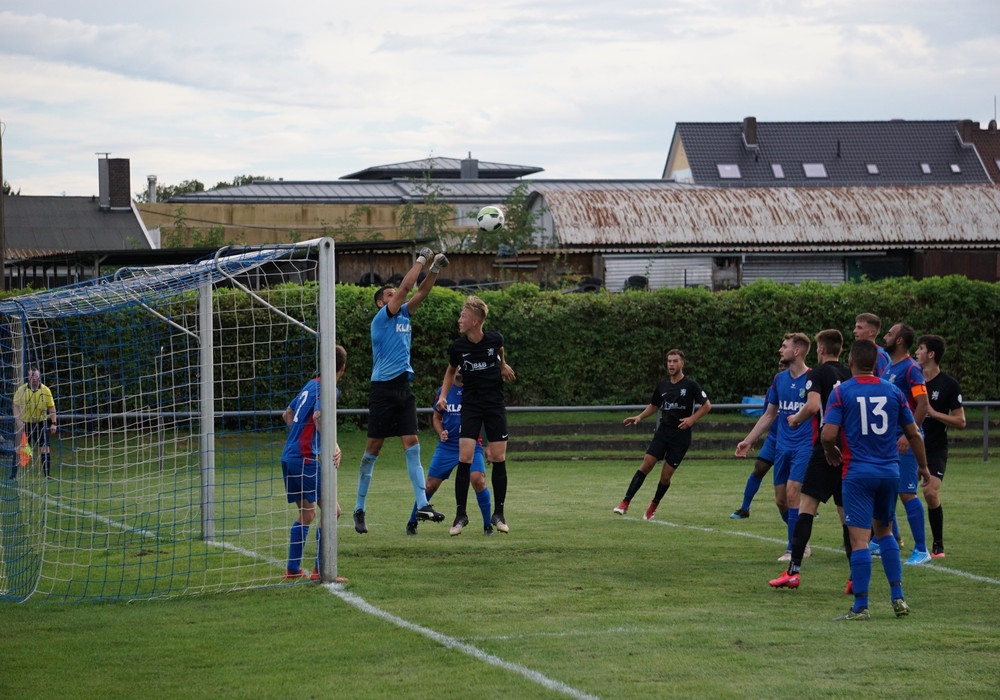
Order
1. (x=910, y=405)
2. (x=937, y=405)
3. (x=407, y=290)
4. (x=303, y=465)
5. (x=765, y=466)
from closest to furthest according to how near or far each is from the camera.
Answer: (x=303, y=465)
(x=910, y=405)
(x=407, y=290)
(x=937, y=405)
(x=765, y=466)

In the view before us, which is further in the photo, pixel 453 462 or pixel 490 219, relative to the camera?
pixel 490 219

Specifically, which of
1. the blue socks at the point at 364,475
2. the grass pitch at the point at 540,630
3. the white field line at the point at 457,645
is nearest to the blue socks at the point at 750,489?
the grass pitch at the point at 540,630

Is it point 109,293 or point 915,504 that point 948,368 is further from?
point 109,293

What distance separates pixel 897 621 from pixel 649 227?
2710cm

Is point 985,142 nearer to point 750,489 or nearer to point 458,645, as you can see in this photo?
point 750,489

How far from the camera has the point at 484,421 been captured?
1088 cm

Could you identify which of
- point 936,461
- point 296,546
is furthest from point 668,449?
point 296,546

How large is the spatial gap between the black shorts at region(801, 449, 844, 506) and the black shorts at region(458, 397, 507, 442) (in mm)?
3303

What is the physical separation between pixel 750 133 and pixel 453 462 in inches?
1996

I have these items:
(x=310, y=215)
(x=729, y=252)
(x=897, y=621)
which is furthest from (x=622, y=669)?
(x=310, y=215)

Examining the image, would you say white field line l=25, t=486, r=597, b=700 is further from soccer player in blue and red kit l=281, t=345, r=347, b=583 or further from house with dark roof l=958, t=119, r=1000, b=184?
house with dark roof l=958, t=119, r=1000, b=184

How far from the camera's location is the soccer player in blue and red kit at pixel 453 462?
11.0m

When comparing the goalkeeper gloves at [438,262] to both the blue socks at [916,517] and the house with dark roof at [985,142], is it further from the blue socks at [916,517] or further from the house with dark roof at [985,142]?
the house with dark roof at [985,142]

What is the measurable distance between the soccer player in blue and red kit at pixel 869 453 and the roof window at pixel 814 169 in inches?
2089
